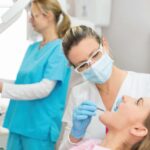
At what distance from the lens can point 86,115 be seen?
1303mm

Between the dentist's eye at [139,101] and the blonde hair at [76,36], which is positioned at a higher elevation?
the blonde hair at [76,36]

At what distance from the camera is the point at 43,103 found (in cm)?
192

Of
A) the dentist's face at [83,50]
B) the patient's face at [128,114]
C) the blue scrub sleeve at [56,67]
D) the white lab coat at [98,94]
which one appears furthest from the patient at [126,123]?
the blue scrub sleeve at [56,67]

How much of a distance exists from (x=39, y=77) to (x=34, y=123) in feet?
0.89

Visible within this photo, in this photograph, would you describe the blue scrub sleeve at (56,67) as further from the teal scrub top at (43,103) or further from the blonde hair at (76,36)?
the blonde hair at (76,36)

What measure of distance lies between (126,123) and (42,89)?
0.66 m

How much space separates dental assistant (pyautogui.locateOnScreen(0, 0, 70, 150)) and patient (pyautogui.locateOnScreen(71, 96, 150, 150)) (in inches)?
24.3

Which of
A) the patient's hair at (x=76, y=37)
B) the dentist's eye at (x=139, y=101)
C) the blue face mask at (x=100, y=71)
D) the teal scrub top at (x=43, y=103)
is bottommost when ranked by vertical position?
the teal scrub top at (x=43, y=103)

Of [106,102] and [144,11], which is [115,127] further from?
[144,11]

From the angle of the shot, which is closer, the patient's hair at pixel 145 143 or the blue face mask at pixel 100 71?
the patient's hair at pixel 145 143

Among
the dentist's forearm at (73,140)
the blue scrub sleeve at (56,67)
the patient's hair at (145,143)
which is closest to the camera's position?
the patient's hair at (145,143)

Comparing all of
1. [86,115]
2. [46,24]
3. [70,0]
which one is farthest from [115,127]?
[70,0]

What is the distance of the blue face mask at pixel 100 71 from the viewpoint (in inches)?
56.0

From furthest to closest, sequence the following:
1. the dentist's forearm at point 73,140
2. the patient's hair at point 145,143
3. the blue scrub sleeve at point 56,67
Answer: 1. the blue scrub sleeve at point 56,67
2. the dentist's forearm at point 73,140
3. the patient's hair at point 145,143
